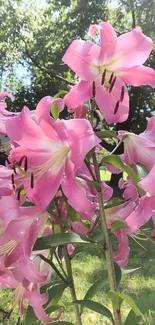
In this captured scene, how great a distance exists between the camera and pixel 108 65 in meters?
0.53

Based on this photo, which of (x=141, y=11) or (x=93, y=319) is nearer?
(x=93, y=319)

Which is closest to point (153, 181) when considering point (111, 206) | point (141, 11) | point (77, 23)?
point (111, 206)

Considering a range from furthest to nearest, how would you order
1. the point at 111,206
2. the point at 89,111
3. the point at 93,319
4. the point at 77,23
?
the point at 77,23
the point at 93,319
the point at 111,206
the point at 89,111

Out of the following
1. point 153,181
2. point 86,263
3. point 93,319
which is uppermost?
point 153,181

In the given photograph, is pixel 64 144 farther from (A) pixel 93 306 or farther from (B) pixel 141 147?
(A) pixel 93 306

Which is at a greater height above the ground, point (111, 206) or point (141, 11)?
point (111, 206)

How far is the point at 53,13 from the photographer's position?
8688 millimetres

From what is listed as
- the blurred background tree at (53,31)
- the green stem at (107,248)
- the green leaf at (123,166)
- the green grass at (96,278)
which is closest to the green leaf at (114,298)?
the green stem at (107,248)

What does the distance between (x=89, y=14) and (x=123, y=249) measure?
296 inches

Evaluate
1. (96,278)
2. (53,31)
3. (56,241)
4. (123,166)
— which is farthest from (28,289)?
(53,31)

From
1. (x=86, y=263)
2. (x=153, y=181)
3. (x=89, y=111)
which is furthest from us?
(x=86, y=263)

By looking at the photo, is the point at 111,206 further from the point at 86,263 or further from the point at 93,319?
the point at 86,263

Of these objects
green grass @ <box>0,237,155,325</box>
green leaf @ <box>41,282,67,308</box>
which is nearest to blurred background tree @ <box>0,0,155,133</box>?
green grass @ <box>0,237,155,325</box>

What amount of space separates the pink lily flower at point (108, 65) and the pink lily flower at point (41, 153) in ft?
0.13
